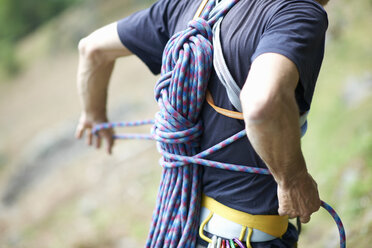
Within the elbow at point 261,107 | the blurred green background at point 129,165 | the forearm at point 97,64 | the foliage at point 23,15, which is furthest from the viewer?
the foliage at point 23,15

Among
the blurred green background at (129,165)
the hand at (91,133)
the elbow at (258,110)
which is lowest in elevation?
the blurred green background at (129,165)

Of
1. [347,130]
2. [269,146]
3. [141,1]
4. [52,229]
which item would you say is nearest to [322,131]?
[347,130]

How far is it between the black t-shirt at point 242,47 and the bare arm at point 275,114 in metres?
0.04

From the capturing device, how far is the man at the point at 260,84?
89 cm

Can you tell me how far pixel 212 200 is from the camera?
4.17 feet

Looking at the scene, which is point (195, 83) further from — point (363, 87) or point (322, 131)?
point (363, 87)

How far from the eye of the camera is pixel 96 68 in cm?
156

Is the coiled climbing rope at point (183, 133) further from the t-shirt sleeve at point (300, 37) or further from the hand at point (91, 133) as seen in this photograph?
the hand at point (91, 133)

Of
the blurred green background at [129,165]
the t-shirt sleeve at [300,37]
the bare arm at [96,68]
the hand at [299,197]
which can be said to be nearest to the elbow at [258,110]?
the t-shirt sleeve at [300,37]

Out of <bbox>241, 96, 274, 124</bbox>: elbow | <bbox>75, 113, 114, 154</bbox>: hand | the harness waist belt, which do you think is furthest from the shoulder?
<bbox>75, 113, 114, 154</bbox>: hand

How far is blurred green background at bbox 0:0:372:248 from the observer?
2.46 metres

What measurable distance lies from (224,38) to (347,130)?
2.08 m

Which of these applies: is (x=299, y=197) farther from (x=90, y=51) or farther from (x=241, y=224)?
(x=90, y=51)

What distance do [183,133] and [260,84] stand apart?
0.38 meters
